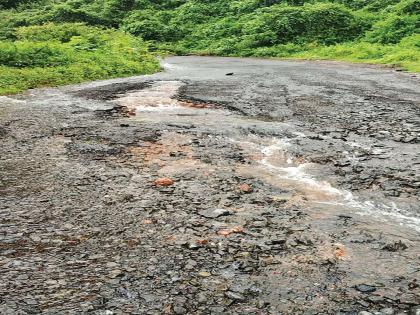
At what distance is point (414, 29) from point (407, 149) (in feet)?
64.4

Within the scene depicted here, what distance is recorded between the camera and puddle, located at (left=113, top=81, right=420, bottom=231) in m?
5.88

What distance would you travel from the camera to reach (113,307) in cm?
374

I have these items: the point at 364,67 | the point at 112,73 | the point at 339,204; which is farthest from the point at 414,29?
the point at 339,204

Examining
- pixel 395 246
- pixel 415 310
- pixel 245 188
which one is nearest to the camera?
pixel 415 310

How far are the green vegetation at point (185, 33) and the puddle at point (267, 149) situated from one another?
5.10m

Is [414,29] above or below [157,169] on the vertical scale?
above

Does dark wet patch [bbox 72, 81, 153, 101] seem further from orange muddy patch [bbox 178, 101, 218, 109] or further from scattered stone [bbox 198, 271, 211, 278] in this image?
scattered stone [bbox 198, 271, 211, 278]

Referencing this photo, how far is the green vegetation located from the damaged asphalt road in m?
7.02

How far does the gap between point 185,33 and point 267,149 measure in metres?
28.5

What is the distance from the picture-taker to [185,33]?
3494cm

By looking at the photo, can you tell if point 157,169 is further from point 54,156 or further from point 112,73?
point 112,73

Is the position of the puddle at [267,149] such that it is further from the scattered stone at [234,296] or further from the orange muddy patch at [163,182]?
the scattered stone at [234,296]

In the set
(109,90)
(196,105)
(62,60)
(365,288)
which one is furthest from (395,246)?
(62,60)

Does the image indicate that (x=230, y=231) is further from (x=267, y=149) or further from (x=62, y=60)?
(x=62, y=60)
